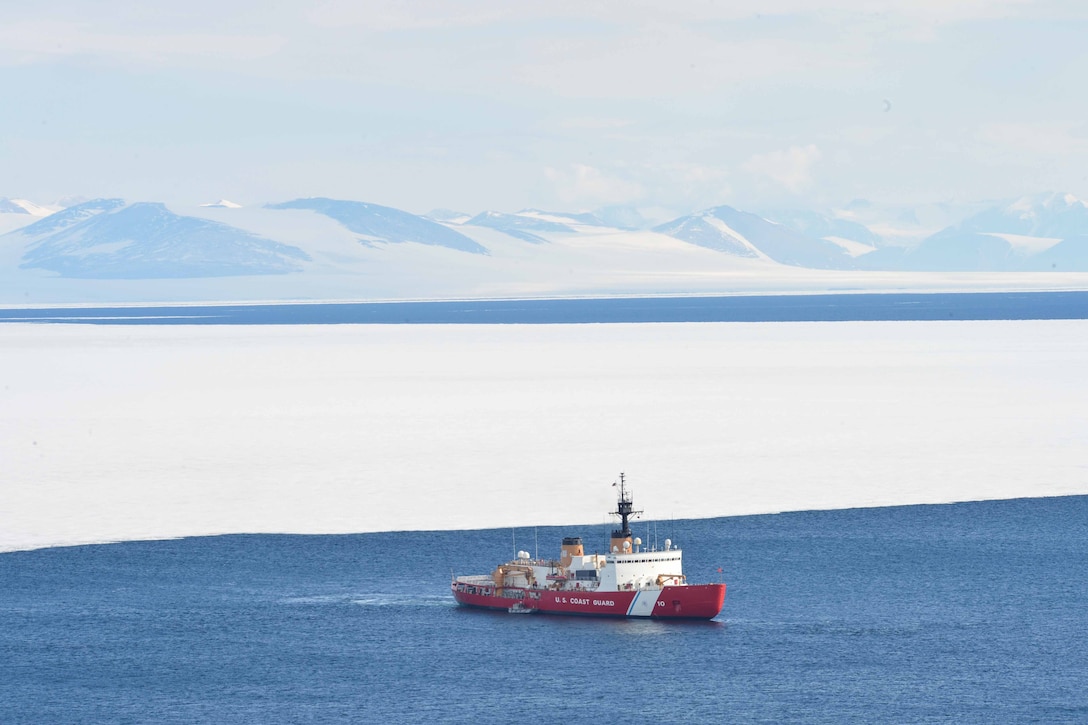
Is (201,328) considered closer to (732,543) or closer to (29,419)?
(29,419)

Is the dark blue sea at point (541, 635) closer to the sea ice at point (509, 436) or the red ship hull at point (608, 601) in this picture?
the red ship hull at point (608, 601)

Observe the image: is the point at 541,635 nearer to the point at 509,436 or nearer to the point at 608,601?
the point at 608,601

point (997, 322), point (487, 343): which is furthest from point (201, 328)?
point (997, 322)

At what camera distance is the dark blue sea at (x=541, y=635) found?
112 ft

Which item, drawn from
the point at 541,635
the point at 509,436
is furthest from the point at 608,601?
the point at 509,436

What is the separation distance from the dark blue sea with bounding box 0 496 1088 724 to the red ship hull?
50 centimetres

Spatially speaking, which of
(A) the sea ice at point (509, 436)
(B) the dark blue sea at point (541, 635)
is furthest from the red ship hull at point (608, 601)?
(A) the sea ice at point (509, 436)

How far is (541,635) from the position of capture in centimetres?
4112

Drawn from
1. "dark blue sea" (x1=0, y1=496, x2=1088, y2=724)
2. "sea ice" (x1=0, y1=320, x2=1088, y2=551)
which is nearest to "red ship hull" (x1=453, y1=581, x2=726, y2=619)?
"dark blue sea" (x1=0, y1=496, x2=1088, y2=724)

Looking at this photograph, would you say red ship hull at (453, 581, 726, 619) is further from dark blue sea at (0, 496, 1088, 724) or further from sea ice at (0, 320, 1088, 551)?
sea ice at (0, 320, 1088, 551)

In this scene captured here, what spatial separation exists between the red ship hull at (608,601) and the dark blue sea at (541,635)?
50 cm

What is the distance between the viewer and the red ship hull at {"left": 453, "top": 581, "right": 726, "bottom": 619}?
4150 cm

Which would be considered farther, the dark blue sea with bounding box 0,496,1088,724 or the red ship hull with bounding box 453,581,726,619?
the red ship hull with bounding box 453,581,726,619

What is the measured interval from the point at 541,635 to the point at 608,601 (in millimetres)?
2729
